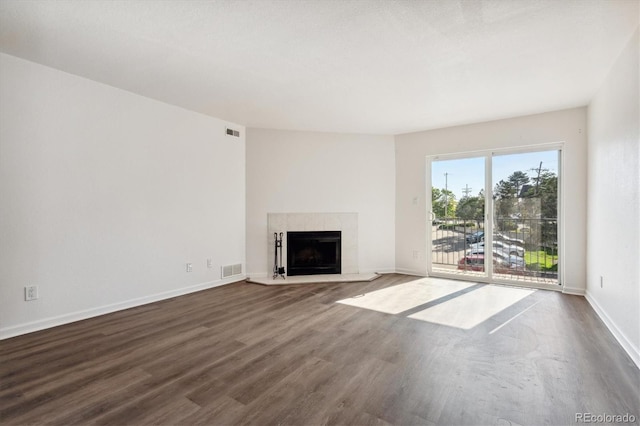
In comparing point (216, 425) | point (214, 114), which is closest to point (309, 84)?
point (214, 114)

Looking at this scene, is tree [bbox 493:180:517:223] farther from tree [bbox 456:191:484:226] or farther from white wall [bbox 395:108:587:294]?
white wall [bbox 395:108:587:294]

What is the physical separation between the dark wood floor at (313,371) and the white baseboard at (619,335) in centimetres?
7

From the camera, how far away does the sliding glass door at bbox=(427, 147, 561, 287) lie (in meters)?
4.53

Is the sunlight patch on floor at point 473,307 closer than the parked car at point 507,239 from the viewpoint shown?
Yes

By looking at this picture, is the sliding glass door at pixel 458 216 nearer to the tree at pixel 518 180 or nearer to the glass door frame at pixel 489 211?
the glass door frame at pixel 489 211

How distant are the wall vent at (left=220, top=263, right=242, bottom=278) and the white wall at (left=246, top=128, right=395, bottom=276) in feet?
0.61

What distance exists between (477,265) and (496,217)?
0.86m

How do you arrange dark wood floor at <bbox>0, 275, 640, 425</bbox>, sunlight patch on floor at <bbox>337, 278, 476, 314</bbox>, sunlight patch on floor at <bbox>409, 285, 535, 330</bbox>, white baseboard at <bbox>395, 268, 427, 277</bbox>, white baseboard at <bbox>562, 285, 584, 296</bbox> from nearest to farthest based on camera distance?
dark wood floor at <bbox>0, 275, 640, 425</bbox> < sunlight patch on floor at <bbox>409, 285, 535, 330</bbox> < sunlight patch on floor at <bbox>337, 278, 476, 314</bbox> < white baseboard at <bbox>562, 285, 584, 296</bbox> < white baseboard at <bbox>395, 268, 427, 277</bbox>

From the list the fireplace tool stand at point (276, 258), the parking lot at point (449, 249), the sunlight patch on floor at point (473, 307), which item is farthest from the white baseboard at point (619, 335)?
the fireplace tool stand at point (276, 258)

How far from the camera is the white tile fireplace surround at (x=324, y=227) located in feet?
17.5

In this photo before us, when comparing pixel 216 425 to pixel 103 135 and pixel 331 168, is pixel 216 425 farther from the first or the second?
pixel 331 168

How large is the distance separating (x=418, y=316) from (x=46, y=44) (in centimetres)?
437

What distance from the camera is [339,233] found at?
18.2 ft

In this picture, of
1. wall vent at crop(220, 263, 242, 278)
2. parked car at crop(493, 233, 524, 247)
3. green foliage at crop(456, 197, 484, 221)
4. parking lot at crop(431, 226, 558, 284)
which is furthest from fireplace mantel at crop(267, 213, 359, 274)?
parked car at crop(493, 233, 524, 247)
